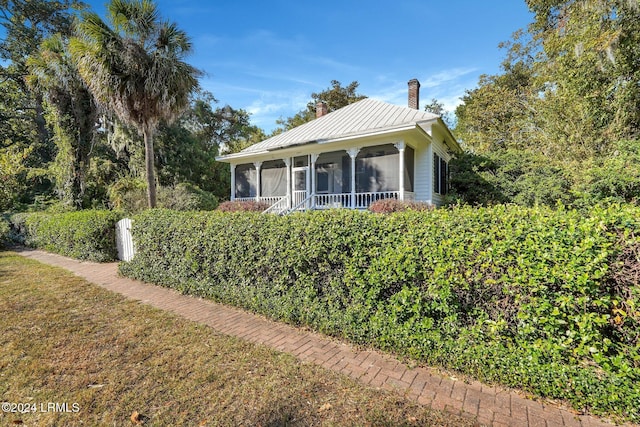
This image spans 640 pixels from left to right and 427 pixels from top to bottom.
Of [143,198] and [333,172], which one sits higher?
[333,172]

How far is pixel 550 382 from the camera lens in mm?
2518

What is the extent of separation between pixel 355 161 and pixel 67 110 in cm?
1301

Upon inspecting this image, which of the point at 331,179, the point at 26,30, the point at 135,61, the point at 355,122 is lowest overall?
the point at 331,179

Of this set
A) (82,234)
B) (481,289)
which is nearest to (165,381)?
(481,289)

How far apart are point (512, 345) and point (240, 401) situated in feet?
8.63

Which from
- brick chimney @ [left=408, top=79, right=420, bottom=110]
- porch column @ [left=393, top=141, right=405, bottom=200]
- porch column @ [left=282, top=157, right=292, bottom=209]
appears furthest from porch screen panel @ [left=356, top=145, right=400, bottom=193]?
brick chimney @ [left=408, top=79, right=420, bottom=110]

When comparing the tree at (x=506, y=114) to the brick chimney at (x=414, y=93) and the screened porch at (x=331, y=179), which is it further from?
the screened porch at (x=331, y=179)

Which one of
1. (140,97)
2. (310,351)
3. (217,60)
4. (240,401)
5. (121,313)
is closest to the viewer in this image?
(240,401)

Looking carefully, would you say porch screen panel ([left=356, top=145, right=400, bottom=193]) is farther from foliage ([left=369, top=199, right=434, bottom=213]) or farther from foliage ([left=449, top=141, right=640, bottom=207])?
foliage ([left=449, top=141, right=640, bottom=207])

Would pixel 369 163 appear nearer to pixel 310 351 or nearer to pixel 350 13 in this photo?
pixel 350 13

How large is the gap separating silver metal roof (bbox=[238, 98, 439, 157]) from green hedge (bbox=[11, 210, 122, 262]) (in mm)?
6905

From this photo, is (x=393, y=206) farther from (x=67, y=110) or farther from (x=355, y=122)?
(x=67, y=110)

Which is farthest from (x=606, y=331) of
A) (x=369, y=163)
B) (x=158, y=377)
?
(x=369, y=163)

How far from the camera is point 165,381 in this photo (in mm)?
2857
